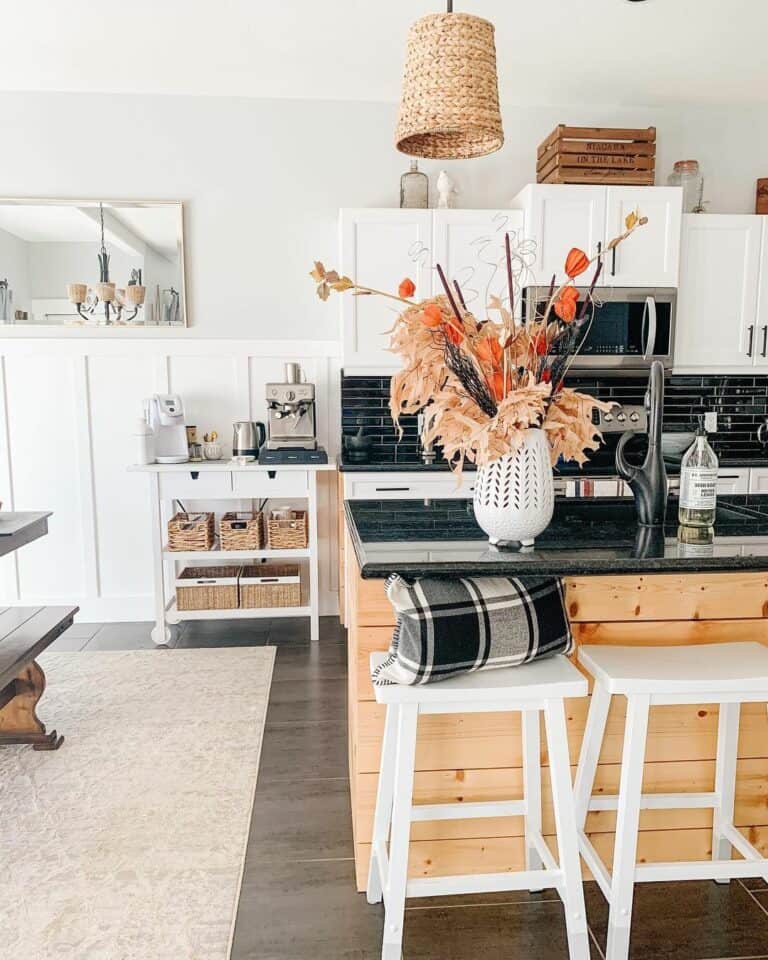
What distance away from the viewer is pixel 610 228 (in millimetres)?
3475

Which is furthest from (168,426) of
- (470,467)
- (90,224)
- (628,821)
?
(628,821)

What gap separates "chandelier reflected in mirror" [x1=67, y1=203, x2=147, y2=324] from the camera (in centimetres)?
372

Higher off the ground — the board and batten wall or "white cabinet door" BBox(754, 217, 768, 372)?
"white cabinet door" BBox(754, 217, 768, 372)

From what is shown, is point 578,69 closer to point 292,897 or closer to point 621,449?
point 621,449

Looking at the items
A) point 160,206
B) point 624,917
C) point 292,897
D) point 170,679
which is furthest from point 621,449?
point 160,206

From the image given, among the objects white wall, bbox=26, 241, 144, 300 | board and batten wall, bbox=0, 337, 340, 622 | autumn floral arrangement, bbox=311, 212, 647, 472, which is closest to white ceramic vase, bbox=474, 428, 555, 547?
autumn floral arrangement, bbox=311, 212, 647, 472

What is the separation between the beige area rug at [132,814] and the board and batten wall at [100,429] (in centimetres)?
79

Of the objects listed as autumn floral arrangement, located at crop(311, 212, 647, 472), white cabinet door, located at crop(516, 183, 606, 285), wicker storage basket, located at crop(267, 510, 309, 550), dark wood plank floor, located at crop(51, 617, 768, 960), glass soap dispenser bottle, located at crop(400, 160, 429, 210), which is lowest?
dark wood plank floor, located at crop(51, 617, 768, 960)

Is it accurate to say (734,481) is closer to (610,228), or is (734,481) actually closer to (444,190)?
(610,228)

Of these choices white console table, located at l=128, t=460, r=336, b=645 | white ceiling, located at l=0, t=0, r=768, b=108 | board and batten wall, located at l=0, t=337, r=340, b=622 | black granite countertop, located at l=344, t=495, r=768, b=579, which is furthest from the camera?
board and batten wall, located at l=0, t=337, r=340, b=622

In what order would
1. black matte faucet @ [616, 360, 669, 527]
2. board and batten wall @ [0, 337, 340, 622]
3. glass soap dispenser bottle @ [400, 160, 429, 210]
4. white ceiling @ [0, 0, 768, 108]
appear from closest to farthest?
black matte faucet @ [616, 360, 669, 527] < white ceiling @ [0, 0, 768, 108] < glass soap dispenser bottle @ [400, 160, 429, 210] < board and batten wall @ [0, 337, 340, 622]

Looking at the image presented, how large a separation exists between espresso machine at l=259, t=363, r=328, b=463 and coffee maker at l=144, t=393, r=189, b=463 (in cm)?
41

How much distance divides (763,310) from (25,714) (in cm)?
377

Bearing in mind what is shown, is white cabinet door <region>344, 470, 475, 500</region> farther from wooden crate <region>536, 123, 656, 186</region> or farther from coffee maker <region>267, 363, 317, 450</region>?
wooden crate <region>536, 123, 656, 186</region>
